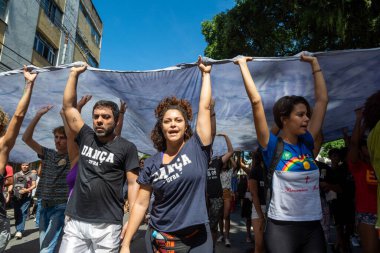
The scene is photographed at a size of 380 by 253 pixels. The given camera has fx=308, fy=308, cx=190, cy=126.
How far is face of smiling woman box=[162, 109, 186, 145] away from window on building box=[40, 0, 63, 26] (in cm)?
1777

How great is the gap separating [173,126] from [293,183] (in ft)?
3.23

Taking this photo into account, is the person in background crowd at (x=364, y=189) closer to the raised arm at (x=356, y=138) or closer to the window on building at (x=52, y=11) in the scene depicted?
the raised arm at (x=356, y=138)

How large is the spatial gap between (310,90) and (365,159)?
37.9 inches

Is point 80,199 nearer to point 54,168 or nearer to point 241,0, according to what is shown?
point 54,168

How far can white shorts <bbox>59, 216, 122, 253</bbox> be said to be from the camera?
266 cm

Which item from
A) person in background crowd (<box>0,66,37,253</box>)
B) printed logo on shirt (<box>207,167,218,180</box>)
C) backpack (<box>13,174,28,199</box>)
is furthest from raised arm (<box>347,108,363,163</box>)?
backpack (<box>13,174,28,199</box>)

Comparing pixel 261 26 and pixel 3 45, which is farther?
pixel 3 45

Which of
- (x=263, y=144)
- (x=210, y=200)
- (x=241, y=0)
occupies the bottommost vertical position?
(x=210, y=200)

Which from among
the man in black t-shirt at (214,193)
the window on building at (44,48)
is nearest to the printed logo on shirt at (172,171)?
the man in black t-shirt at (214,193)

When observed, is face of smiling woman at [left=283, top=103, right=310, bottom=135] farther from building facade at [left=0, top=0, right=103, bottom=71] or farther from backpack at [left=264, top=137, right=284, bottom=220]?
building facade at [left=0, top=0, right=103, bottom=71]

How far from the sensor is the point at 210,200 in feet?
16.9

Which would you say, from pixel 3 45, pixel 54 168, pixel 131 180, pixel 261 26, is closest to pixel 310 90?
pixel 131 180

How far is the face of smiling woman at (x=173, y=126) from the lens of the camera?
236cm

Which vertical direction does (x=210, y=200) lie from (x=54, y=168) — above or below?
below
